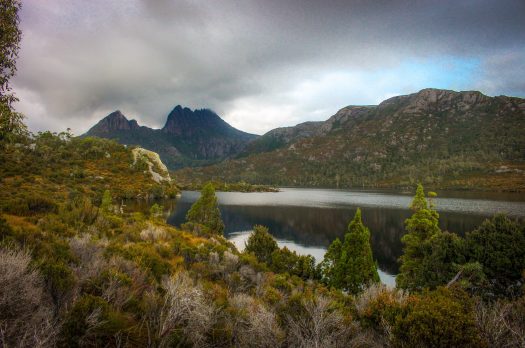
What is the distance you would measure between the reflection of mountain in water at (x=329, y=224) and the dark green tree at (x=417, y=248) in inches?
351

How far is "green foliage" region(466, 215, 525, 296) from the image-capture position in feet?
50.0

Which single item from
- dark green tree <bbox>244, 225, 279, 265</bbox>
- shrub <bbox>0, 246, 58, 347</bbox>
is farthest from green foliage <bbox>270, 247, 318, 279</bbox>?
shrub <bbox>0, 246, 58, 347</bbox>

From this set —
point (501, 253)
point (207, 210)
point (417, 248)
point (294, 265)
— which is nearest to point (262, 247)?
point (294, 265)

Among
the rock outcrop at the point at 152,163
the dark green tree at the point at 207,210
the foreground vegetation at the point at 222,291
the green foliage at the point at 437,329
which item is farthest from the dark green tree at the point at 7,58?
the rock outcrop at the point at 152,163

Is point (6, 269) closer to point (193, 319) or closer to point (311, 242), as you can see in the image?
point (193, 319)

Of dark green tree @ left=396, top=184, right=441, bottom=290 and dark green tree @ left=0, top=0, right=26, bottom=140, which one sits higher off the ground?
dark green tree @ left=0, top=0, right=26, bottom=140

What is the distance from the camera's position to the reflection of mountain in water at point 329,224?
41.6m

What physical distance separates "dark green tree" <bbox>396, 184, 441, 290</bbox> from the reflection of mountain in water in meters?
8.92

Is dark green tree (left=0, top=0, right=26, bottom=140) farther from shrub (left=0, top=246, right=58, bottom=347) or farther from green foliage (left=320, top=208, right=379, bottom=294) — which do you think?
green foliage (left=320, top=208, right=379, bottom=294)

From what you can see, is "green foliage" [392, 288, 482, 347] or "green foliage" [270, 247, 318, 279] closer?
"green foliage" [392, 288, 482, 347]

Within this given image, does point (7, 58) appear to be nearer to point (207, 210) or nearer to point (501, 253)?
point (501, 253)

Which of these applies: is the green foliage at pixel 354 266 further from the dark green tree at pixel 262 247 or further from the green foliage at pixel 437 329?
the green foliage at pixel 437 329

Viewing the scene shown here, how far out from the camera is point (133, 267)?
31.6ft

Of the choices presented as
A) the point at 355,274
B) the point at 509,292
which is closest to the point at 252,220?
the point at 355,274
